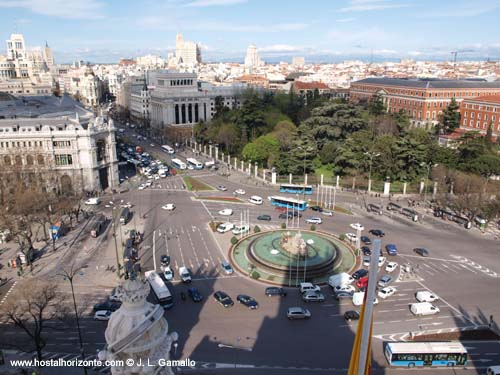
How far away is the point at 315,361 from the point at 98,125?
168 ft

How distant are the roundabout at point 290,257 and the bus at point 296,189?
16621 millimetres

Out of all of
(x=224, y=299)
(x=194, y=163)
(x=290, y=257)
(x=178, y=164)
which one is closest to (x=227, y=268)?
(x=224, y=299)

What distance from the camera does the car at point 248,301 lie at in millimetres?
32688

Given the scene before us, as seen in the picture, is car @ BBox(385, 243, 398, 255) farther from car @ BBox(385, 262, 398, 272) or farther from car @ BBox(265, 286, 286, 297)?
car @ BBox(265, 286, 286, 297)

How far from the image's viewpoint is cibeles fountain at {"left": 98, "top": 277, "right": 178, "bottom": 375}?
25.7 feet

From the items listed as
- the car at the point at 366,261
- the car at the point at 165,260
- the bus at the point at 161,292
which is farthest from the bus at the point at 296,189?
the bus at the point at 161,292

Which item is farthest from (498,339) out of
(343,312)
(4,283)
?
(4,283)

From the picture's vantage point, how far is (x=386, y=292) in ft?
114

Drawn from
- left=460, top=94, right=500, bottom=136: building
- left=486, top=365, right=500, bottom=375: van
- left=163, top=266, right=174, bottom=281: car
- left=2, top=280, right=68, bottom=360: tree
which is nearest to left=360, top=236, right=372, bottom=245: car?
left=486, top=365, right=500, bottom=375: van

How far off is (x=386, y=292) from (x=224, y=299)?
45.1 ft

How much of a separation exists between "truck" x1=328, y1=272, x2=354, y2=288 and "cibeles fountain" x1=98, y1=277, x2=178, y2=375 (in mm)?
29305

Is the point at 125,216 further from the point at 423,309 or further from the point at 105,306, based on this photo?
the point at 423,309

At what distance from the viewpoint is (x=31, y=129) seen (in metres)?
59.4

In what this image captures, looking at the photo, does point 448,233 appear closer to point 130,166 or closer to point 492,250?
point 492,250
